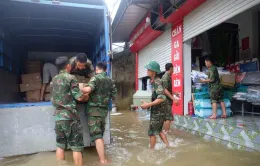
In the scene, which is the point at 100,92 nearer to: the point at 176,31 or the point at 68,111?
the point at 68,111

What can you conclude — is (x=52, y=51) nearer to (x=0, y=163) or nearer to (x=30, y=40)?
(x=30, y=40)

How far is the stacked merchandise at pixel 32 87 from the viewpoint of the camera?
17.4 ft

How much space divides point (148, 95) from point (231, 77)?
2.97 m

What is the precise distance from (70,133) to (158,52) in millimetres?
6516

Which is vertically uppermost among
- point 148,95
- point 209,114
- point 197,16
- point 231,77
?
point 197,16

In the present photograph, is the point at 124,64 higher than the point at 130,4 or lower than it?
lower

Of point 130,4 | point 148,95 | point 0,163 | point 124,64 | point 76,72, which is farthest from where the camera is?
point 124,64

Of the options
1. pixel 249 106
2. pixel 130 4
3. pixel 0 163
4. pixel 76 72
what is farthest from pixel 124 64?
pixel 0 163

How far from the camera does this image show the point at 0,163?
3412 mm

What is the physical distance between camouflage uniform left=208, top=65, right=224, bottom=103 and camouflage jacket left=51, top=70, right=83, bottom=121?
3.62 meters

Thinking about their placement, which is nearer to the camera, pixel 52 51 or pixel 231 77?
pixel 231 77

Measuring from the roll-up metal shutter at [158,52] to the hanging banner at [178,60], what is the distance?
0.55 metres

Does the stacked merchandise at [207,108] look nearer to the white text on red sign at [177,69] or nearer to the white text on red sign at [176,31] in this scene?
the white text on red sign at [177,69]

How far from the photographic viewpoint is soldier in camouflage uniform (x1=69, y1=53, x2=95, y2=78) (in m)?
3.38
